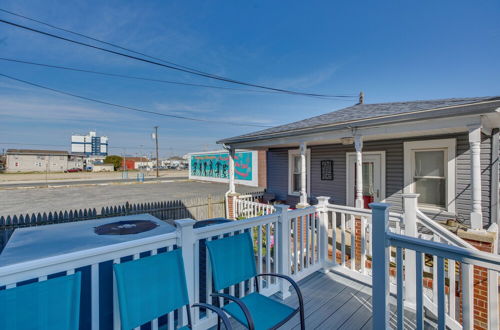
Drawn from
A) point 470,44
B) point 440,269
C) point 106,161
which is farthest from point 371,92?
point 106,161

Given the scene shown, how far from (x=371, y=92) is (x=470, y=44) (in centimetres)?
384

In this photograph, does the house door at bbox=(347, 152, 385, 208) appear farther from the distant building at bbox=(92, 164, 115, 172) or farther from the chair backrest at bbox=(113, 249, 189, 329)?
the distant building at bbox=(92, 164, 115, 172)

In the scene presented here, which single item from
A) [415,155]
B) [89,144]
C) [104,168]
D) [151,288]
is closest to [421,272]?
[151,288]

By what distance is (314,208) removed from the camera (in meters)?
3.47

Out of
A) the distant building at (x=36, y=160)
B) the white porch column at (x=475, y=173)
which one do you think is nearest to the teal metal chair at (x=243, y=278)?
the white porch column at (x=475, y=173)

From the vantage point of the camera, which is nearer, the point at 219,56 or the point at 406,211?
the point at 406,211

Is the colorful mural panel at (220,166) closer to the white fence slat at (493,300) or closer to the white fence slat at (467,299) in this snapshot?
the white fence slat at (467,299)

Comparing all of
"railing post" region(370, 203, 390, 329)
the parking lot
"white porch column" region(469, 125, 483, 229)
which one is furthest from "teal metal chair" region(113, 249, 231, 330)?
the parking lot

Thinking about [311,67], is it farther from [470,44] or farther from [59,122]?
[59,122]

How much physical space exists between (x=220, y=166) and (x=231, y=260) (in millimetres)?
18720

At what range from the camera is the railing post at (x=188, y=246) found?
74.7 inches

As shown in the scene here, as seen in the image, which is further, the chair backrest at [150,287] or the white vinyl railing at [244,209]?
the white vinyl railing at [244,209]

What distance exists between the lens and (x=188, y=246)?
1.93m

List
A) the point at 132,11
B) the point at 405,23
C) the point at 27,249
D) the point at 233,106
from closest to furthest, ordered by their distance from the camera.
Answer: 1. the point at 27,249
2. the point at 132,11
3. the point at 405,23
4. the point at 233,106
